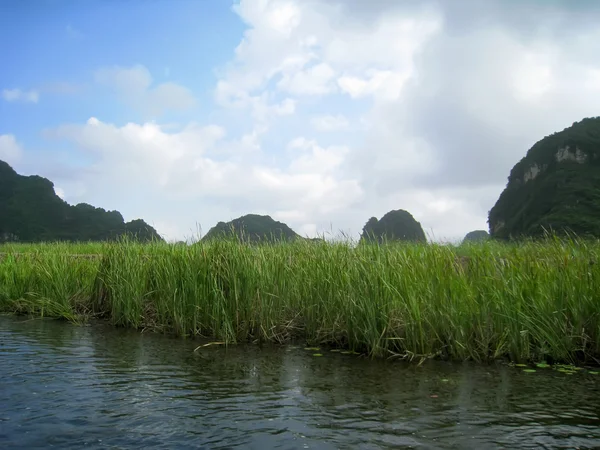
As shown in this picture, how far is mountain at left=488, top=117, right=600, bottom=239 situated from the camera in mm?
55781

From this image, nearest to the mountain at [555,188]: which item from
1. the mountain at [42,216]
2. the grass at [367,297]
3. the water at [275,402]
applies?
the grass at [367,297]

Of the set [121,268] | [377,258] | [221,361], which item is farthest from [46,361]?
[377,258]

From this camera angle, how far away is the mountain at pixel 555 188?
55781mm

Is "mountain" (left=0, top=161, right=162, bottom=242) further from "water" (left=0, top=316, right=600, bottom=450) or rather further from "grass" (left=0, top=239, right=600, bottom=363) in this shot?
"water" (left=0, top=316, right=600, bottom=450)

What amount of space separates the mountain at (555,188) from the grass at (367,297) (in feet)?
148

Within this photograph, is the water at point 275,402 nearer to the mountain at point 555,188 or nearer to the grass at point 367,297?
the grass at point 367,297

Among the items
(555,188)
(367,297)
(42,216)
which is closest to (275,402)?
(367,297)

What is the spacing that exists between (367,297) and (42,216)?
3098 inches

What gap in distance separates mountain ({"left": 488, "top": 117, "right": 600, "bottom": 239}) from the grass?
45.0 m

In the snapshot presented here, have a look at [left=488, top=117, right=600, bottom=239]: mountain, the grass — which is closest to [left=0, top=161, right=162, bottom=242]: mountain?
[left=488, top=117, right=600, bottom=239]: mountain

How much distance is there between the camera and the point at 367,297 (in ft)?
19.6

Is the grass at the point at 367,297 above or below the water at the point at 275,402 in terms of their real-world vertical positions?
above

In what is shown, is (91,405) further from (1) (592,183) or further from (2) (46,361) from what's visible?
(1) (592,183)

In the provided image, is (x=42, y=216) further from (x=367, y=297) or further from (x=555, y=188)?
(x=367, y=297)
